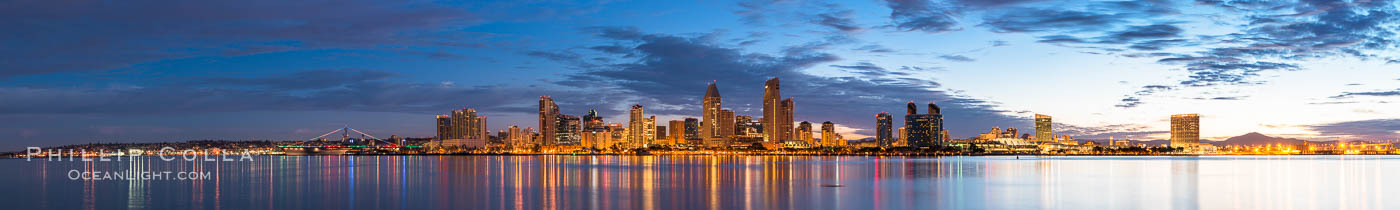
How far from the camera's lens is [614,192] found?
45.7 m

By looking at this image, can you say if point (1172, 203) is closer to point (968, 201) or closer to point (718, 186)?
point (968, 201)

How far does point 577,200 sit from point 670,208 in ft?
18.2

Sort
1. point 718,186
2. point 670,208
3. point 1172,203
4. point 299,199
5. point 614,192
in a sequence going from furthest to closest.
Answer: point 718,186 → point 614,192 → point 299,199 → point 1172,203 → point 670,208

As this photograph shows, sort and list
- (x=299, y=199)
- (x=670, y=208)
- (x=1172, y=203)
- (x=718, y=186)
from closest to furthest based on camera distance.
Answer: (x=670, y=208), (x=1172, y=203), (x=299, y=199), (x=718, y=186)

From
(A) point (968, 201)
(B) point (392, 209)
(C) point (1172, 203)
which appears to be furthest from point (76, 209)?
(C) point (1172, 203)

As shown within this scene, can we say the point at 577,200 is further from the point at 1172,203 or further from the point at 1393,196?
→ the point at 1393,196

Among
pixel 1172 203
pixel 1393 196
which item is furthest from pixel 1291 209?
pixel 1393 196

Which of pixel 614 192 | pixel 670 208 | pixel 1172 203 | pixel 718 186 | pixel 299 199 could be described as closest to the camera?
pixel 670 208

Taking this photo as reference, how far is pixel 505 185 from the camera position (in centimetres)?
5372

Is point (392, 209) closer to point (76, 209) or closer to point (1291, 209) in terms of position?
point (76, 209)

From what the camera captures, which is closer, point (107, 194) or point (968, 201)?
point (968, 201)

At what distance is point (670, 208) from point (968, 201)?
12.0 metres

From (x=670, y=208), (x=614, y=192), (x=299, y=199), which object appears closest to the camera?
(x=670, y=208)

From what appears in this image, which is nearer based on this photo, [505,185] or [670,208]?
[670,208]
